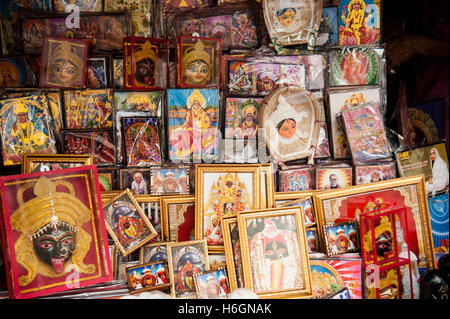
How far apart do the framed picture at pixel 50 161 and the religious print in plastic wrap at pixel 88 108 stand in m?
0.22

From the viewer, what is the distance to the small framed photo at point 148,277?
191 cm

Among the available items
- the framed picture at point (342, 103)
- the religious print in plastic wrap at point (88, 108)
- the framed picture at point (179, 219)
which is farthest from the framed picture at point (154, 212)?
the framed picture at point (342, 103)

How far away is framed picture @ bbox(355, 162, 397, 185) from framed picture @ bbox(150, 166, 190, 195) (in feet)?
3.38

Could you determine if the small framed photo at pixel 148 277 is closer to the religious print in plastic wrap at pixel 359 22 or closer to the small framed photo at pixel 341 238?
the small framed photo at pixel 341 238

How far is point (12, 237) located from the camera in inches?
68.4

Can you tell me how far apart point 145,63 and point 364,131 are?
4.39 ft

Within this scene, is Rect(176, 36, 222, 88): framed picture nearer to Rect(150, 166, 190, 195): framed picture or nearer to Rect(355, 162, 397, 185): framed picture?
Rect(150, 166, 190, 195): framed picture

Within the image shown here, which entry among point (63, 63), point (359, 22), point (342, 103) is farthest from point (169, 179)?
point (359, 22)

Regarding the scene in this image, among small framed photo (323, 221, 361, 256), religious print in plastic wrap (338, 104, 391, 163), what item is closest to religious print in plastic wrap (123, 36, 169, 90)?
religious print in plastic wrap (338, 104, 391, 163)

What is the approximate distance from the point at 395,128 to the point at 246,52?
1.03 m

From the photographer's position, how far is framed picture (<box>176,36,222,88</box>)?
2.05m

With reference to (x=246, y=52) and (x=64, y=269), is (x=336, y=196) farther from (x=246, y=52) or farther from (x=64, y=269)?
(x=64, y=269)

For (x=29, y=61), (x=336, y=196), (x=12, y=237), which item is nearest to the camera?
(x=12, y=237)
